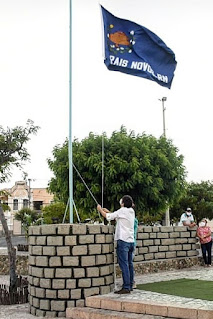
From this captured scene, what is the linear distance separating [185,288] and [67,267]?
7.97ft

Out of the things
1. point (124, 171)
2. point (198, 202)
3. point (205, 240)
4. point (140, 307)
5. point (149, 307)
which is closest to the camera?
point (149, 307)

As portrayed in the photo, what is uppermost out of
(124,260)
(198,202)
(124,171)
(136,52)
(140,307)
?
(136,52)

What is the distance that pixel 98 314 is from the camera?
26.6 ft

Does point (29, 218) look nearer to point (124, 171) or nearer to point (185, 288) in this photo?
point (124, 171)

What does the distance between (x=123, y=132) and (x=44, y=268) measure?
51.9 feet

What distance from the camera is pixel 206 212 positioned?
43.7m

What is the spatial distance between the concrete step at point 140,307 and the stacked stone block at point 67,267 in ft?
0.84

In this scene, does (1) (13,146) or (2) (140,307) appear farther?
(1) (13,146)

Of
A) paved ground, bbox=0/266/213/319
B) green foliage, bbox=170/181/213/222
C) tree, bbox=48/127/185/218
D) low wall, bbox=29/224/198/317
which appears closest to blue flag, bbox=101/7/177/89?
low wall, bbox=29/224/198/317

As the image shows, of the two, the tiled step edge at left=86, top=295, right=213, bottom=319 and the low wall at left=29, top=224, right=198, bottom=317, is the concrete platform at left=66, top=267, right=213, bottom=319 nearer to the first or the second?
the tiled step edge at left=86, top=295, right=213, bottom=319

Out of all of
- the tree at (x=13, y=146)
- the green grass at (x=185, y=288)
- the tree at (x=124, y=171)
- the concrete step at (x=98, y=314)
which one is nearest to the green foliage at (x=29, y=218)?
the tree at (x=124, y=171)

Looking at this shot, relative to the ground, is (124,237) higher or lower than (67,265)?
higher

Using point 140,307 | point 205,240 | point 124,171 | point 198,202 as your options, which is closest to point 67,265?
point 140,307

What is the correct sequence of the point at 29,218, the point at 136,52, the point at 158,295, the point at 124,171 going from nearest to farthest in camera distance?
the point at 158,295 < the point at 136,52 < the point at 124,171 < the point at 29,218
